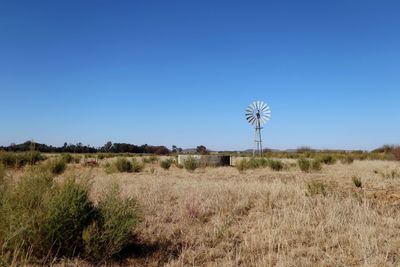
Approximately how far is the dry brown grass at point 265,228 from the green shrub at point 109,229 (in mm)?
245


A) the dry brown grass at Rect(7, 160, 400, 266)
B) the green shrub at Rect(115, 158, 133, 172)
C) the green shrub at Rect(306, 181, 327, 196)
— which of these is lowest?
the dry brown grass at Rect(7, 160, 400, 266)

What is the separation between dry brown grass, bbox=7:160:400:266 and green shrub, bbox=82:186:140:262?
245 mm

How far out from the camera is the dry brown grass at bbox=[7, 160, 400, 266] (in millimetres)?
5883

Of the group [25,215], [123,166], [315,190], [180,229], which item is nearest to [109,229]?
[25,215]

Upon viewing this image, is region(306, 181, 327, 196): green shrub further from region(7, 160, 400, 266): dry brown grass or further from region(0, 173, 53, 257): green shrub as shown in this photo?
region(0, 173, 53, 257): green shrub

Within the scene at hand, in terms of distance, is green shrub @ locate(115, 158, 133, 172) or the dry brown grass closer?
the dry brown grass

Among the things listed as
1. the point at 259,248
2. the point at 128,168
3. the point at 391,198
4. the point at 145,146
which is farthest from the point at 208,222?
the point at 145,146

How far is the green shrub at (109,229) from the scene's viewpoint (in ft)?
18.1

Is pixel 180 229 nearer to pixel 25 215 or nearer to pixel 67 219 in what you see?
pixel 67 219

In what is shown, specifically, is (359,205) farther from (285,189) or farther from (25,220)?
(25,220)

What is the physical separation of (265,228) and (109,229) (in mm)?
2858

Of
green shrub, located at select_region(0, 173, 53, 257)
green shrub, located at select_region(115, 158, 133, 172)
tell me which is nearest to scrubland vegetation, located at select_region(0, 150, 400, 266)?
green shrub, located at select_region(0, 173, 53, 257)

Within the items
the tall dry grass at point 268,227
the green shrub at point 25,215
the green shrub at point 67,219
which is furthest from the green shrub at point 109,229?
the green shrub at point 25,215

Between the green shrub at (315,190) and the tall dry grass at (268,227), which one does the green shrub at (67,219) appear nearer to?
the tall dry grass at (268,227)
